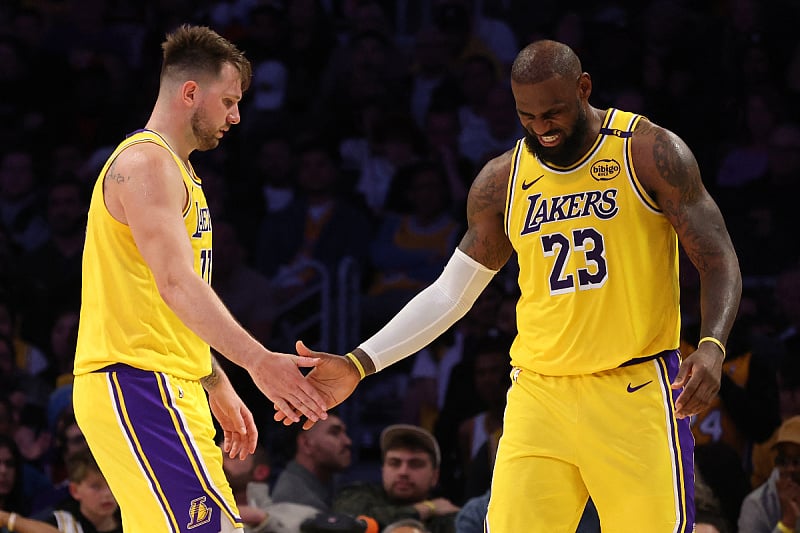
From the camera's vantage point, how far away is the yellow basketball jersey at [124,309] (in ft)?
14.6

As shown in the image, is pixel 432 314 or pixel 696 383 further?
pixel 432 314

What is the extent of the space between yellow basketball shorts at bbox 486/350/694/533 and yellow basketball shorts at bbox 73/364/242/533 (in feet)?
3.36

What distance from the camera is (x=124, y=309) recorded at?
176 inches

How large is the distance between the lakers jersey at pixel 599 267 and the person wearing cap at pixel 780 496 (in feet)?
8.08

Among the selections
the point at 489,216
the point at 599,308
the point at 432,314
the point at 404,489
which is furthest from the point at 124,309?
the point at 404,489

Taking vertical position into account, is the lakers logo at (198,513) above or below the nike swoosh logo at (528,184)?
below

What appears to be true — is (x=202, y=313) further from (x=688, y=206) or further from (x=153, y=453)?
(x=688, y=206)

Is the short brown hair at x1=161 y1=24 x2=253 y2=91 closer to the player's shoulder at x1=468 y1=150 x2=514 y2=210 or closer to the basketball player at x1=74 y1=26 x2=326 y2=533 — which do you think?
the basketball player at x1=74 y1=26 x2=326 y2=533

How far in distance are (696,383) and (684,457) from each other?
0.47 m

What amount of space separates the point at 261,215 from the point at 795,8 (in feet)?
14.7

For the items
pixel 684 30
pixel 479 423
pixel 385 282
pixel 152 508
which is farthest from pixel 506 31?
pixel 152 508

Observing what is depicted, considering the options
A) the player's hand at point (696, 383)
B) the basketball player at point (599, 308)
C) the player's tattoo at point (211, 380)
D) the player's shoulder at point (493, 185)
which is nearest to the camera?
the player's hand at point (696, 383)

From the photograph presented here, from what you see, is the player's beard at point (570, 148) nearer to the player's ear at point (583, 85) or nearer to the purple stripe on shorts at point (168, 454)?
the player's ear at point (583, 85)

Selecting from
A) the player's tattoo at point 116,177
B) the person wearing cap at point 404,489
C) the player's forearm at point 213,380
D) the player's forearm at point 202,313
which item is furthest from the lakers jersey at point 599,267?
the person wearing cap at point 404,489
